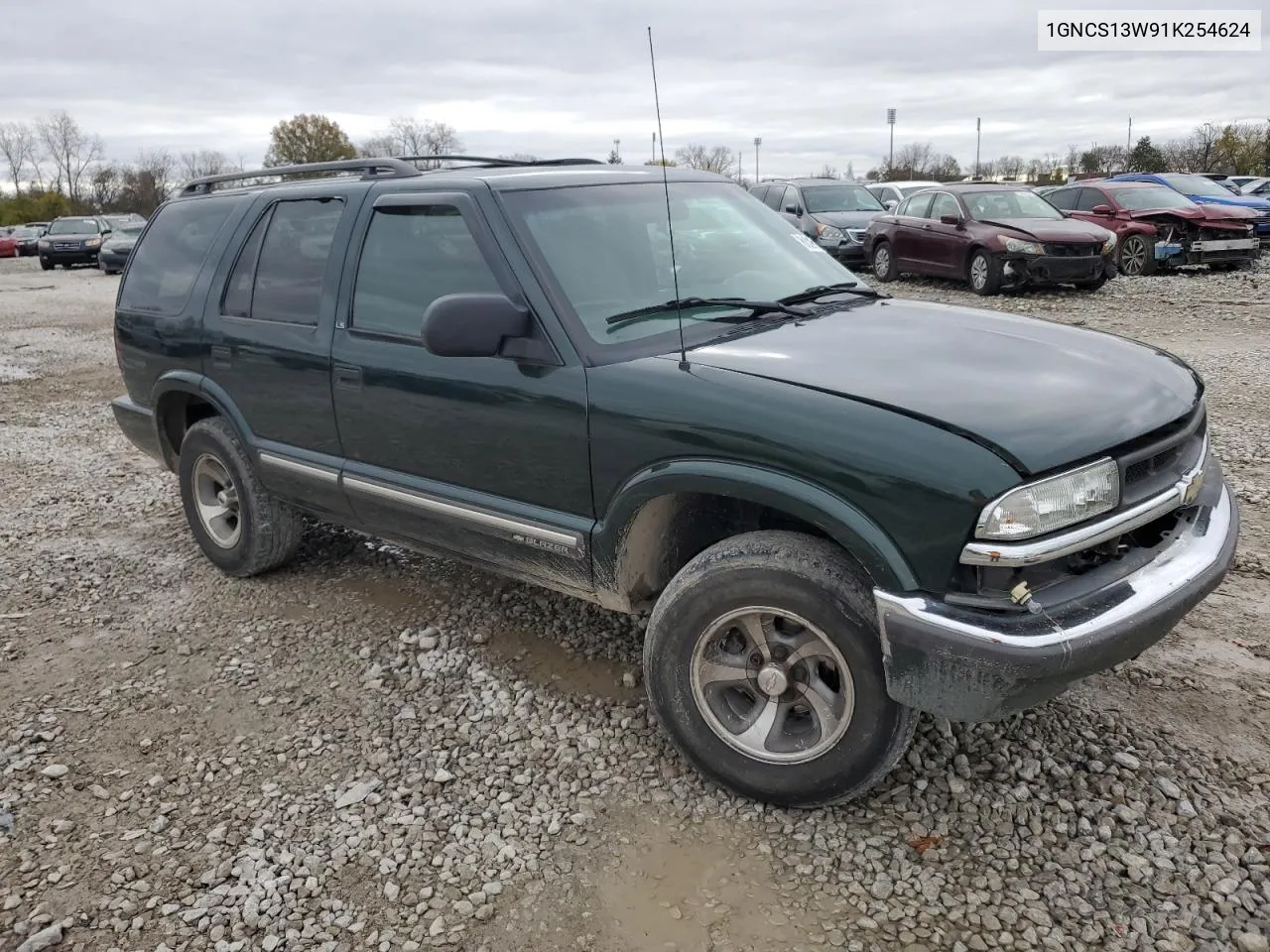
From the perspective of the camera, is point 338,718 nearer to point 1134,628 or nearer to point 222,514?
point 222,514

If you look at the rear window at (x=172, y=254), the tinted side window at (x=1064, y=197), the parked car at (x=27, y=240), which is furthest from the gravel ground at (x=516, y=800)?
the parked car at (x=27, y=240)

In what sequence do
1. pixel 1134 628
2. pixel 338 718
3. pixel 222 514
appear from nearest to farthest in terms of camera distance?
pixel 1134 628 → pixel 338 718 → pixel 222 514

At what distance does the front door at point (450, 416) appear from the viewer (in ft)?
10.5

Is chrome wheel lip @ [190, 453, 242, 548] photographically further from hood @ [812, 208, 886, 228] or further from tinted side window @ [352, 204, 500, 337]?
hood @ [812, 208, 886, 228]

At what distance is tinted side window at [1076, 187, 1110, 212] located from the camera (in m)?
15.4

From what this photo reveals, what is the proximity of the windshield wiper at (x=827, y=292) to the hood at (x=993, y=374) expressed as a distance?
0.18 m

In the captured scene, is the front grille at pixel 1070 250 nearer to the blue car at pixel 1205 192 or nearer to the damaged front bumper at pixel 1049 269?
the damaged front bumper at pixel 1049 269

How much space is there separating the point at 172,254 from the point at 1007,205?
1194cm

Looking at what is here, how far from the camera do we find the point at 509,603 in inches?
171

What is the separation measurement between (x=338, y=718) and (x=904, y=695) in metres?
2.07

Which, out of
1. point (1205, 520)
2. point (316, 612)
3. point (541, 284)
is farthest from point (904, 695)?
point (316, 612)

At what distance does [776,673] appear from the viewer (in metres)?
2.81

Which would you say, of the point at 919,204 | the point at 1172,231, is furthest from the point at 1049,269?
the point at 1172,231

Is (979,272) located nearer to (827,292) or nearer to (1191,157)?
(827,292)
